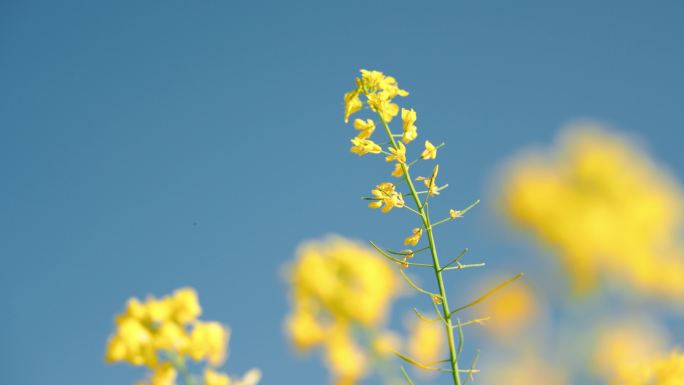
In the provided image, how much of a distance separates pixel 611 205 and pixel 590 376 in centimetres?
78

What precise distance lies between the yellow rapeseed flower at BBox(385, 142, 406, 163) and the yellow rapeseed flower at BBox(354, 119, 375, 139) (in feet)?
0.51

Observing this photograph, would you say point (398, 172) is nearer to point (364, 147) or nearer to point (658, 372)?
point (364, 147)

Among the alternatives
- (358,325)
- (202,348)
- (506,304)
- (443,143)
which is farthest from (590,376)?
(358,325)

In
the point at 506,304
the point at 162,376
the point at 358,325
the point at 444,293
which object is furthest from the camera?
the point at 358,325

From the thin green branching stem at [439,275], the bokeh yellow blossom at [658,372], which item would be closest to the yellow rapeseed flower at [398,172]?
the thin green branching stem at [439,275]

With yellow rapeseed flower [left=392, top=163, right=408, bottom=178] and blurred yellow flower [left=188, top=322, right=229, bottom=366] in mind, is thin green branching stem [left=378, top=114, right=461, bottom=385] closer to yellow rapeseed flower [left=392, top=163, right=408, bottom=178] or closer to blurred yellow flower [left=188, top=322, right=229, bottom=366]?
yellow rapeseed flower [left=392, top=163, right=408, bottom=178]

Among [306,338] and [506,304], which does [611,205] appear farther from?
[306,338]

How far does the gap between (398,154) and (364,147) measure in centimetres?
13

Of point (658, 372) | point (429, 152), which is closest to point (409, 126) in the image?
point (429, 152)

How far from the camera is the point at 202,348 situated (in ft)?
10.7

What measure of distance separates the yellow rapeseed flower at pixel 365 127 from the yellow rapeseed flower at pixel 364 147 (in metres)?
0.04

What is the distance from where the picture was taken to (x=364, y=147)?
2023mm

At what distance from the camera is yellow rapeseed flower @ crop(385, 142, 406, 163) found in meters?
1.94

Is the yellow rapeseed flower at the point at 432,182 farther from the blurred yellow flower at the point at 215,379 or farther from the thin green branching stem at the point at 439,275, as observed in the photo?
the blurred yellow flower at the point at 215,379
